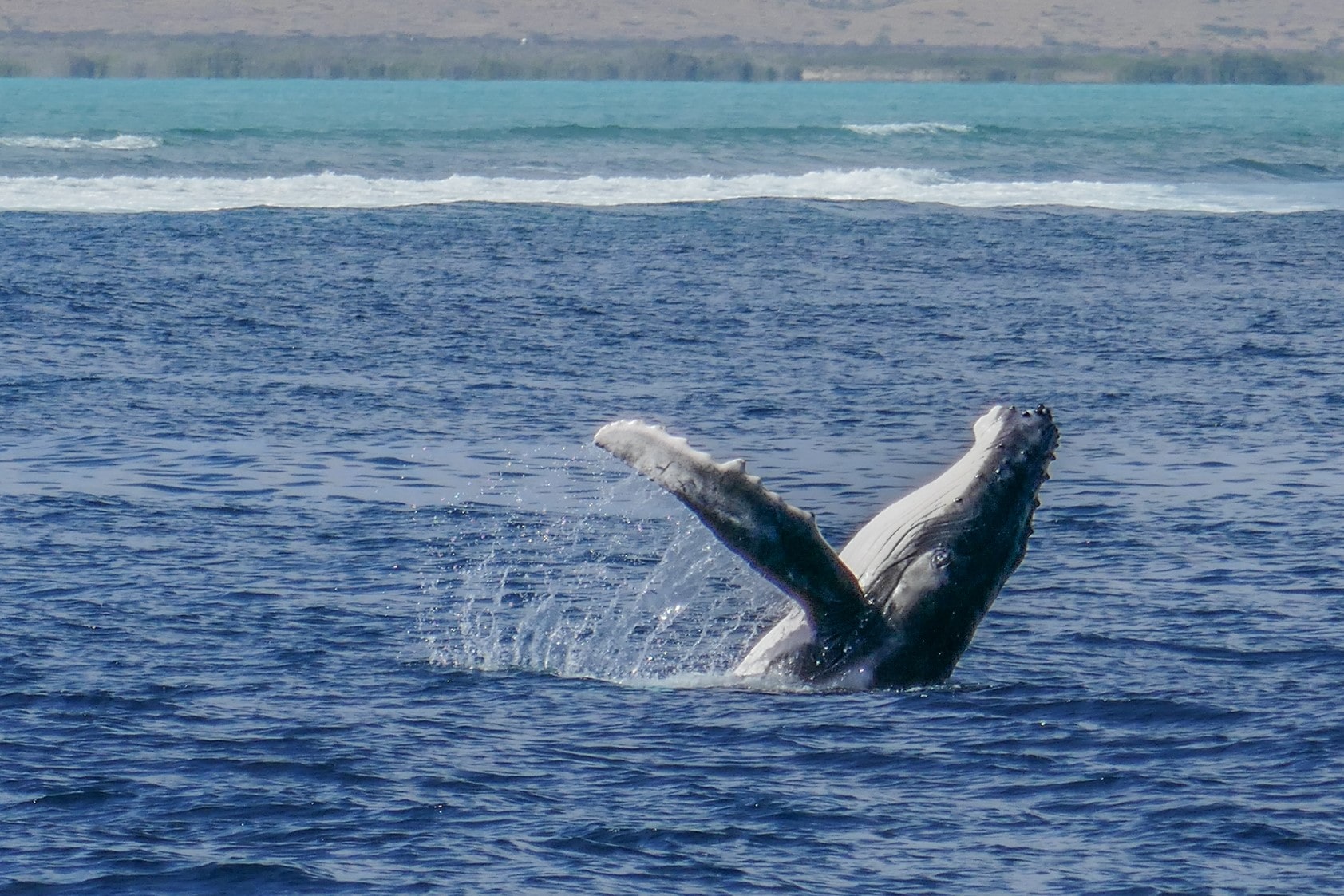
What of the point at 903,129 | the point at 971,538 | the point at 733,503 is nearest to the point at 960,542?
the point at 971,538

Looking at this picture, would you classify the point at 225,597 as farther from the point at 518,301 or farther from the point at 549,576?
the point at 518,301

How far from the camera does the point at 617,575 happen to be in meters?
14.6

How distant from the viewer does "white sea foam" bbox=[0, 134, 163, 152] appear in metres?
71.8

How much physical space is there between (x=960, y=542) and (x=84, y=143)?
6768cm

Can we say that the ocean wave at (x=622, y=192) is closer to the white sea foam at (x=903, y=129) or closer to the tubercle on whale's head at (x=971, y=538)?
the white sea foam at (x=903, y=129)

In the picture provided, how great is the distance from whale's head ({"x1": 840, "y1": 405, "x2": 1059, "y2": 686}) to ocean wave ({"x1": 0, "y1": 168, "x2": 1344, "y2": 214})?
38546 mm

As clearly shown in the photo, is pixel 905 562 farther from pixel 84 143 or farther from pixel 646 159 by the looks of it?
pixel 84 143

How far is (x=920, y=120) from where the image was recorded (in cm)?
12256

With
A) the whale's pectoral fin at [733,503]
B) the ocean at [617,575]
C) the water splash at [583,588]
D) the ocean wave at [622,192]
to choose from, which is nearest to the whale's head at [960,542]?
the ocean at [617,575]

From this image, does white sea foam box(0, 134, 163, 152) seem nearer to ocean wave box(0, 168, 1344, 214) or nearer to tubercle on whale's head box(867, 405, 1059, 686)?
ocean wave box(0, 168, 1344, 214)

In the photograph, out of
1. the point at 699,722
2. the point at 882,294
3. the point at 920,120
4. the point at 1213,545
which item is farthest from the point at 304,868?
the point at 920,120

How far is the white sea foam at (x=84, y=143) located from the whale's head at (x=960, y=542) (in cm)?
6360

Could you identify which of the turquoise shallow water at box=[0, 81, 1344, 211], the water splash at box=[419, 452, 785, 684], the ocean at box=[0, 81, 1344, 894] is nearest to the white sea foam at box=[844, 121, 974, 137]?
the turquoise shallow water at box=[0, 81, 1344, 211]

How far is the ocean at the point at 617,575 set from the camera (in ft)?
30.9
